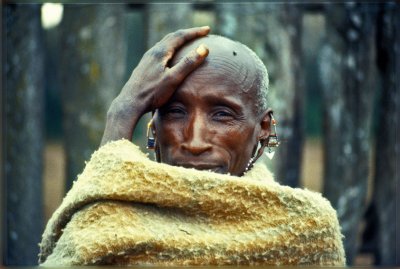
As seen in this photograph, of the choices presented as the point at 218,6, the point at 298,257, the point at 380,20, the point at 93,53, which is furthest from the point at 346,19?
the point at 298,257

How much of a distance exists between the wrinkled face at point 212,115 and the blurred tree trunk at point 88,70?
9.67 feet

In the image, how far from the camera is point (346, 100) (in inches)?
257

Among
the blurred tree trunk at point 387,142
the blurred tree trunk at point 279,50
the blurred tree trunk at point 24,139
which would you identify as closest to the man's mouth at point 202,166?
the blurred tree trunk at point 279,50

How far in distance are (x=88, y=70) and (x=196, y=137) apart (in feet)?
10.6

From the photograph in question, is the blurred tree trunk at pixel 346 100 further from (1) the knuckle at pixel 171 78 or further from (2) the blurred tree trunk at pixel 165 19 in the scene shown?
(1) the knuckle at pixel 171 78

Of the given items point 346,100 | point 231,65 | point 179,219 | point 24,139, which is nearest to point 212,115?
point 231,65

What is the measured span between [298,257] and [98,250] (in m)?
0.52

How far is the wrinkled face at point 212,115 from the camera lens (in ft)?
9.52

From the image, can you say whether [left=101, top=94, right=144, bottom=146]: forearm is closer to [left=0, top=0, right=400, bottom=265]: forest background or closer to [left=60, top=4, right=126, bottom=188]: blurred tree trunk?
[left=0, top=0, right=400, bottom=265]: forest background

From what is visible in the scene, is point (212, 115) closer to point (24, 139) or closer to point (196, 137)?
point (196, 137)

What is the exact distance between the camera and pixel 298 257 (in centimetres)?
278

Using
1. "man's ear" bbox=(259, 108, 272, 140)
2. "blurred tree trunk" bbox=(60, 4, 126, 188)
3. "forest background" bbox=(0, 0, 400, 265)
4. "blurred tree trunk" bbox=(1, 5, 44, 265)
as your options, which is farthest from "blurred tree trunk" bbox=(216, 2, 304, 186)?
"man's ear" bbox=(259, 108, 272, 140)

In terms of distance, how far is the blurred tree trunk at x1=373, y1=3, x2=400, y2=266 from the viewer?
22.2 ft

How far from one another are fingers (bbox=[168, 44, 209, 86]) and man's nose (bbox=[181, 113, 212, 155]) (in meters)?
0.11
